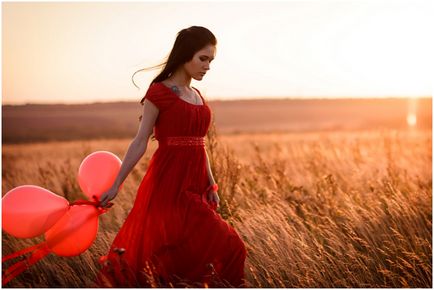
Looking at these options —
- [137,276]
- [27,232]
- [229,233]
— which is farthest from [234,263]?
[27,232]

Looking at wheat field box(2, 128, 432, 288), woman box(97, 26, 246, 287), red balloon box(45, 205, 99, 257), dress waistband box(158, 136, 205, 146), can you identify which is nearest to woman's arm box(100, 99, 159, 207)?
woman box(97, 26, 246, 287)

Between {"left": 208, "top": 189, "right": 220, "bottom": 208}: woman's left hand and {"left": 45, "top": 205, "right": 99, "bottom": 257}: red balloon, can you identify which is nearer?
{"left": 45, "top": 205, "right": 99, "bottom": 257}: red balloon

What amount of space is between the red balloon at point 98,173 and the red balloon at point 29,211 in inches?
8.4

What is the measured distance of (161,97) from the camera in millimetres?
3889

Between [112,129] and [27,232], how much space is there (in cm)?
3205

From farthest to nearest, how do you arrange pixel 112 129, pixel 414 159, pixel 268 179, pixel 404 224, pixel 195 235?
pixel 112 129, pixel 414 159, pixel 268 179, pixel 404 224, pixel 195 235

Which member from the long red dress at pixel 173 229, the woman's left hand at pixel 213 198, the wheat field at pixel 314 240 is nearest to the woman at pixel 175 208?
the long red dress at pixel 173 229

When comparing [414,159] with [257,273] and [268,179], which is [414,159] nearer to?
[268,179]

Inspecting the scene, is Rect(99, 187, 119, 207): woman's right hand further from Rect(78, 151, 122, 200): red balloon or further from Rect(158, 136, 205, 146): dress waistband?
Rect(158, 136, 205, 146): dress waistband

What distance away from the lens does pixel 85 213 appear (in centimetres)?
405

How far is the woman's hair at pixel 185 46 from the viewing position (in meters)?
3.97

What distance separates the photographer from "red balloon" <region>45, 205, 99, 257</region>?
13.2ft

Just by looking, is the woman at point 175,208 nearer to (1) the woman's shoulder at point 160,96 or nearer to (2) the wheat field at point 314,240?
(1) the woman's shoulder at point 160,96

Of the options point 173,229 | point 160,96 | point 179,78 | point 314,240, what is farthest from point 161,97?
point 314,240
